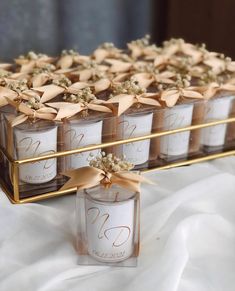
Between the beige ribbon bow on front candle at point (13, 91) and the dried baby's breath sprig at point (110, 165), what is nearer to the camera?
the dried baby's breath sprig at point (110, 165)

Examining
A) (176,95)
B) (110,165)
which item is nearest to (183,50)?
(176,95)

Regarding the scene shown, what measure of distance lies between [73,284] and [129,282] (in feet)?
0.22

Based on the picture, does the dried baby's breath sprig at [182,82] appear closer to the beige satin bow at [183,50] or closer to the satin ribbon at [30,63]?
the beige satin bow at [183,50]

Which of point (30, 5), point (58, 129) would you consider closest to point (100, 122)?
point (58, 129)

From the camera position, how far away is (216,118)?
862mm

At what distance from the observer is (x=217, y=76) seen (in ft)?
3.16

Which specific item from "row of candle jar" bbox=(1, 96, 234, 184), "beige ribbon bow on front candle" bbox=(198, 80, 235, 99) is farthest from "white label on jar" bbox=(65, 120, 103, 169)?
"beige ribbon bow on front candle" bbox=(198, 80, 235, 99)

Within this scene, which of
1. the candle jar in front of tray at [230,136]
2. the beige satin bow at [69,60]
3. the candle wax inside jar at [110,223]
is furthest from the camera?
the beige satin bow at [69,60]

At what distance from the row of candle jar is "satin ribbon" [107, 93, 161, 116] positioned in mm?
14

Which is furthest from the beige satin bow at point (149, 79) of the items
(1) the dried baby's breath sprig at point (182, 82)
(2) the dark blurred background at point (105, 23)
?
(2) the dark blurred background at point (105, 23)

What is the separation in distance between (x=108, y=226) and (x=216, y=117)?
35cm

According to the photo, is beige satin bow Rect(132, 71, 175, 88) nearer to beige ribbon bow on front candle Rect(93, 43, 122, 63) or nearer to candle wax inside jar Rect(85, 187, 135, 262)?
beige ribbon bow on front candle Rect(93, 43, 122, 63)

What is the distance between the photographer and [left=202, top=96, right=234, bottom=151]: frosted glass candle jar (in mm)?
855

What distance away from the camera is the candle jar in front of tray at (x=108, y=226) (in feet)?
1.94
